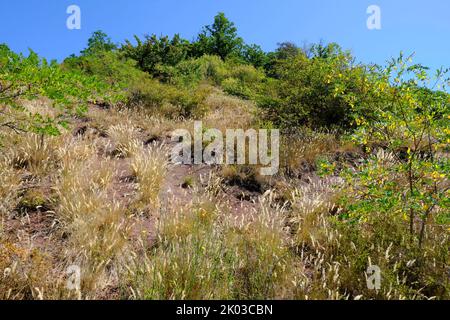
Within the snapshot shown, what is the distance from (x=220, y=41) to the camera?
111 feet

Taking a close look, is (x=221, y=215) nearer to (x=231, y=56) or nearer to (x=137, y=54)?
(x=137, y=54)

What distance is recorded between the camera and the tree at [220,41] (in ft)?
108

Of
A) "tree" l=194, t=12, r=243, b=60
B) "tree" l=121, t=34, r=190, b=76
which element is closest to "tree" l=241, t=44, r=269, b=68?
"tree" l=194, t=12, r=243, b=60

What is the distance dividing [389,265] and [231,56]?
31348 millimetres

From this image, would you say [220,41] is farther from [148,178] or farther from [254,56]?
[148,178]

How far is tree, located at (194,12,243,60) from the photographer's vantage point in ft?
108

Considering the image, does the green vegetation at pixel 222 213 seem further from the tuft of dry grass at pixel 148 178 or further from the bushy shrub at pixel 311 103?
the bushy shrub at pixel 311 103

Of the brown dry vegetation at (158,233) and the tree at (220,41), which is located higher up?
the tree at (220,41)

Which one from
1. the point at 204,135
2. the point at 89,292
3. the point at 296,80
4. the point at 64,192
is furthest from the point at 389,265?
the point at 296,80

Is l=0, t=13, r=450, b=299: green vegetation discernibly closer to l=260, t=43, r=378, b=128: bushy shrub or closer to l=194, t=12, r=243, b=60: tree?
l=260, t=43, r=378, b=128: bushy shrub

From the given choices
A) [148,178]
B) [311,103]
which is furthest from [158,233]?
[311,103]

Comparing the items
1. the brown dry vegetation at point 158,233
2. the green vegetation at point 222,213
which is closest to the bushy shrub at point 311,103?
the green vegetation at point 222,213

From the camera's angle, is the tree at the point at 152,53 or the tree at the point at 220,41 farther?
the tree at the point at 220,41

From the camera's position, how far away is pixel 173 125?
347 inches
